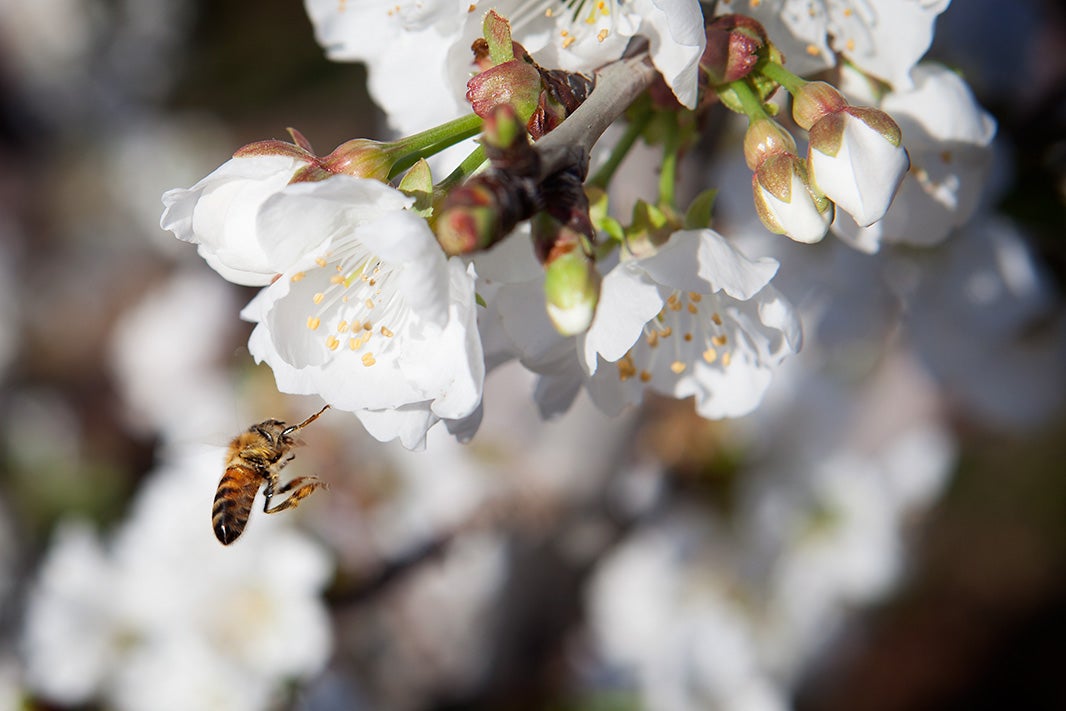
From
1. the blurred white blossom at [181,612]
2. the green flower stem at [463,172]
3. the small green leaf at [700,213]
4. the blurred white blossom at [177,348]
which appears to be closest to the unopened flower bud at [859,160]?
the small green leaf at [700,213]

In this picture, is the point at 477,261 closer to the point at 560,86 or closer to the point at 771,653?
the point at 560,86

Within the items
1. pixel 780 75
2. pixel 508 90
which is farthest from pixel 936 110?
pixel 508 90

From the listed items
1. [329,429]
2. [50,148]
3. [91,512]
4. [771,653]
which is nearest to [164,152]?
[50,148]

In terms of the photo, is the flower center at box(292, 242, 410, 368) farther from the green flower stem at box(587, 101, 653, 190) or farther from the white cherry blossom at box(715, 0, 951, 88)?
the white cherry blossom at box(715, 0, 951, 88)

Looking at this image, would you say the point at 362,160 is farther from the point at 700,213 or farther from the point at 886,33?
the point at 886,33

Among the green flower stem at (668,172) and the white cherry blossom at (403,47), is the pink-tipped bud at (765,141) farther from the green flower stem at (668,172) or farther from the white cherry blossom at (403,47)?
the white cherry blossom at (403,47)

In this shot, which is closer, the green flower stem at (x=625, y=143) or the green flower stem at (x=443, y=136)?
the green flower stem at (x=443, y=136)

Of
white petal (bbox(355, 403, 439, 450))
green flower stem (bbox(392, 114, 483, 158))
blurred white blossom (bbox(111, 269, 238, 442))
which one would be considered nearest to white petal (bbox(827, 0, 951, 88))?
green flower stem (bbox(392, 114, 483, 158))
